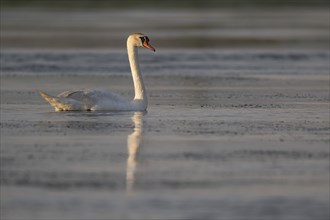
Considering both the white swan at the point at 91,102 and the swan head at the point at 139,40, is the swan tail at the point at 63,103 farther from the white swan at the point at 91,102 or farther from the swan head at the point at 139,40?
the swan head at the point at 139,40

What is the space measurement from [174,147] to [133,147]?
18.1 inches

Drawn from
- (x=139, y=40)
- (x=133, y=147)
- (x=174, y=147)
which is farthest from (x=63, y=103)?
(x=174, y=147)

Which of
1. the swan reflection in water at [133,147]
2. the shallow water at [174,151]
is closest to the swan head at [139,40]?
the shallow water at [174,151]

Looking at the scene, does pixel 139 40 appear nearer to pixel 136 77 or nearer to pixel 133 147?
pixel 136 77

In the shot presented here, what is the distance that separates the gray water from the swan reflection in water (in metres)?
0.02

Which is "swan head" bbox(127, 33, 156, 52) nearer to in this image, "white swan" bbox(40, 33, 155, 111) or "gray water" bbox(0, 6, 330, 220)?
"gray water" bbox(0, 6, 330, 220)

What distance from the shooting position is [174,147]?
13188mm

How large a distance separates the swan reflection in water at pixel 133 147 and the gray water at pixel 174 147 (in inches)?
0.8

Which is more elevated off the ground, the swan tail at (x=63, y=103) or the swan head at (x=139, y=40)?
the swan head at (x=139, y=40)

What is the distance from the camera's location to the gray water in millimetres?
10062

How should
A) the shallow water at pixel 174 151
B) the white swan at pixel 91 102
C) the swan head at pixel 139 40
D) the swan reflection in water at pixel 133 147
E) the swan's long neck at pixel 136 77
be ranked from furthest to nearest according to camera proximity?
the swan head at pixel 139 40, the swan's long neck at pixel 136 77, the white swan at pixel 91 102, the swan reflection in water at pixel 133 147, the shallow water at pixel 174 151

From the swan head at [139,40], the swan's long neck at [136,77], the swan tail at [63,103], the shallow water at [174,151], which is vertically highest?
the swan head at [139,40]

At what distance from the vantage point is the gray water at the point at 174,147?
396 inches

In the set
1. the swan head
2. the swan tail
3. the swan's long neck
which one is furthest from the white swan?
the swan head
